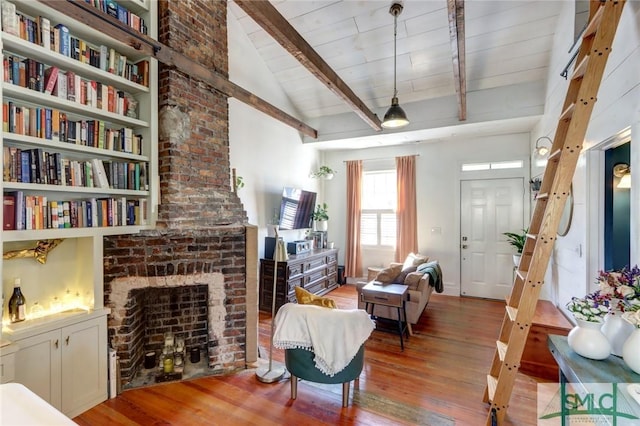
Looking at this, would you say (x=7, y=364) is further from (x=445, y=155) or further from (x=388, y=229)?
(x=445, y=155)

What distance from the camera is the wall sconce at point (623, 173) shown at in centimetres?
246

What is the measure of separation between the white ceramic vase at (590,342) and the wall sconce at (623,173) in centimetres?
169

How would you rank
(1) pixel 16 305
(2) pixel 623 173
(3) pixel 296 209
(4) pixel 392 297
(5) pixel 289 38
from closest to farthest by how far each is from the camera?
(1) pixel 16 305
(5) pixel 289 38
(2) pixel 623 173
(4) pixel 392 297
(3) pixel 296 209

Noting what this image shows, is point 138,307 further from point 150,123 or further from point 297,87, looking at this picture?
point 297,87

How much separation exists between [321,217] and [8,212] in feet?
14.3

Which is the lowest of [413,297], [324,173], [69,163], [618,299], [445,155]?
[413,297]

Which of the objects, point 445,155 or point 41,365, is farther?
point 445,155

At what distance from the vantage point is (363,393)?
2.41m

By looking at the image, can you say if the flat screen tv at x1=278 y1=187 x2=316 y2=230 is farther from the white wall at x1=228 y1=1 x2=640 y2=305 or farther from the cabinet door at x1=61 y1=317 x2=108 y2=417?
the cabinet door at x1=61 y1=317 x2=108 y2=417

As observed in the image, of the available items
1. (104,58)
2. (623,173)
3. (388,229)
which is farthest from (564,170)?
(388,229)

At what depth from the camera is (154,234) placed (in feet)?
8.11

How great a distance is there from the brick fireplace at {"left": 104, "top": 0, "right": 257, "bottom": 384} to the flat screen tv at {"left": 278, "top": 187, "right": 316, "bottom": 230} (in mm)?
1580

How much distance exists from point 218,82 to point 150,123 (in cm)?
80

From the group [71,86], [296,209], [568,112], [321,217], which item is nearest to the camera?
[568,112]
